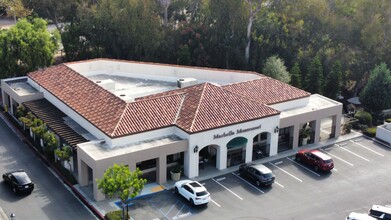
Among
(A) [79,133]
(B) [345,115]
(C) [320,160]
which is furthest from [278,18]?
(A) [79,133]

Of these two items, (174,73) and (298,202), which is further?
(174,73)

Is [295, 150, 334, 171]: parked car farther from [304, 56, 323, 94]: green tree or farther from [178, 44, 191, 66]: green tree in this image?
[178, 44, 191, 66]: green tree

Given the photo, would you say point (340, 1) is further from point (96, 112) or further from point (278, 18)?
point (96, 112)

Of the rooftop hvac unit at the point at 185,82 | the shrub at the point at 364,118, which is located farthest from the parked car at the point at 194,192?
the shrub at the point at 364,118

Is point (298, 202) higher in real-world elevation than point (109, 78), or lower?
lower

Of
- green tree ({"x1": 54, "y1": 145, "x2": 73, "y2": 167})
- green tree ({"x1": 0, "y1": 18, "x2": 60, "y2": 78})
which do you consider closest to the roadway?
green tree ({"x1": 54, "y1": 145, "x2": 73, "y2": 167})

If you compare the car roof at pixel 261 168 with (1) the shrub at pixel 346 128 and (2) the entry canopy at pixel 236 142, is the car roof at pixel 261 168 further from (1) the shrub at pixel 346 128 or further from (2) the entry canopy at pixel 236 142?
(1) the shrub at pixel 346 128

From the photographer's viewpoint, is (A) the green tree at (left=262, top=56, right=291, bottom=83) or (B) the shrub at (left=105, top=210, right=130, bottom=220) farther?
(A) the green tree at (left=262, top=56, right=291, bottom=83)
